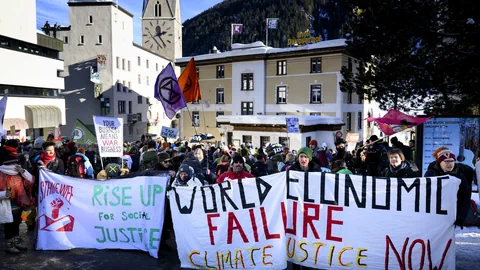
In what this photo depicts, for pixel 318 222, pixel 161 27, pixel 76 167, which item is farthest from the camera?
pixel 161 27

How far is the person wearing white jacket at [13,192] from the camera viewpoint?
19.1 feet

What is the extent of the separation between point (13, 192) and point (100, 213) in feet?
4.48

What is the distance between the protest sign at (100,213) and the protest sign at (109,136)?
2.37 metres

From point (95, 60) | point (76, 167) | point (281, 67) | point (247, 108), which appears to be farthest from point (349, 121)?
point (76, 167)

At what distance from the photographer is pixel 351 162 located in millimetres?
10781

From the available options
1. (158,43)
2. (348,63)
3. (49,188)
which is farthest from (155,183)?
(158,43)

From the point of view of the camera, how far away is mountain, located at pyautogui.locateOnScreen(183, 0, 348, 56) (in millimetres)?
124062

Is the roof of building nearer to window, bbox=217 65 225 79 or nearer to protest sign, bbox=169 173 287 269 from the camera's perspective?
window, bbox=217 65 225 79

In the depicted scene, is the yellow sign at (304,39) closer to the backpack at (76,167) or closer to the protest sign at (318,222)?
the backpack at (76,167)

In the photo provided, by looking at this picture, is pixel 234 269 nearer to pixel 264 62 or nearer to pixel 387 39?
pixel 387 39

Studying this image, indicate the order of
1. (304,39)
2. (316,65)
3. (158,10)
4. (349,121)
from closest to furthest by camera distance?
(316,65) < (349,121) < (304,39) < (158,10)

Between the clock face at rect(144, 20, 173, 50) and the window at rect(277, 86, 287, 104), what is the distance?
3903 centimetres

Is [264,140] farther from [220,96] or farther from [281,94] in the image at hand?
[220,96]

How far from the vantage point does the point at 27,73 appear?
31.2m
